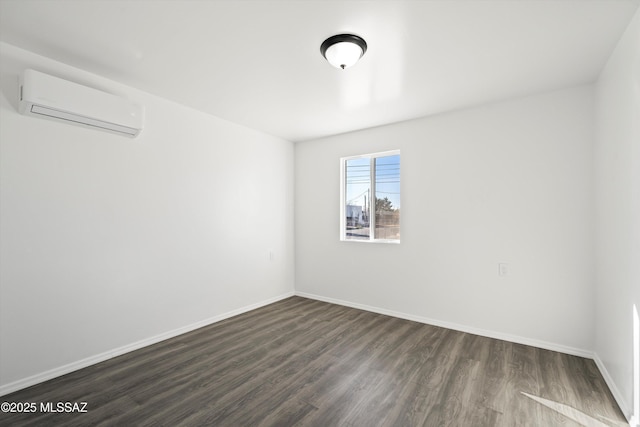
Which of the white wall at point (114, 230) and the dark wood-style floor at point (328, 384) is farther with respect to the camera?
the white wall at point (114, 230)

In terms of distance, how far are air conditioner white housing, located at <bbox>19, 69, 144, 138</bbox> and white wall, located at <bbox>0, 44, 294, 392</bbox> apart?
0.16m

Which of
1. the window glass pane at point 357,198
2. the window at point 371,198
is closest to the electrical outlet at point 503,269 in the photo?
the window at point 371,198

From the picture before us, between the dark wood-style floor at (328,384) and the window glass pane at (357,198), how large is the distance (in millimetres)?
1603

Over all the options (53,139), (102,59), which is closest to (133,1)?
(102,59)

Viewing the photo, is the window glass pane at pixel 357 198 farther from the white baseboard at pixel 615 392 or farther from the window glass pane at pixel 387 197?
the white baseboard at pixel 615 392

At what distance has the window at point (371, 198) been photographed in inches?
162

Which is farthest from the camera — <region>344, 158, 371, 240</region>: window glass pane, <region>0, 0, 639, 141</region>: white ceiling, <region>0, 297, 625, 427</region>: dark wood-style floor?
<region>344, 158, 371, 240</region>: window glass pane

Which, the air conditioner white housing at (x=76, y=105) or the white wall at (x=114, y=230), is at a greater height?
the air conditioner white housing at (x=76, y=105)

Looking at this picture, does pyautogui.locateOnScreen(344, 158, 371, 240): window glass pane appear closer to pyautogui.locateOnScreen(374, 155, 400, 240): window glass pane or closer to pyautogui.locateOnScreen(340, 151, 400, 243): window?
pyautogui.locateOnScreen(340, 151, 400, 243): window

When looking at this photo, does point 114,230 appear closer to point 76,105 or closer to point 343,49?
point 76,105

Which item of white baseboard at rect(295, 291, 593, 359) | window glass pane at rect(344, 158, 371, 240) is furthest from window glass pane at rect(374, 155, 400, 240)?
white baseboard at rect(295, 291, 593, 359)

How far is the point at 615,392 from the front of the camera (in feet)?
7.11

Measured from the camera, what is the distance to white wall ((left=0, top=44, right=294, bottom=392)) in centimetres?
229

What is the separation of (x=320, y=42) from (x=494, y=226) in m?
2.62
